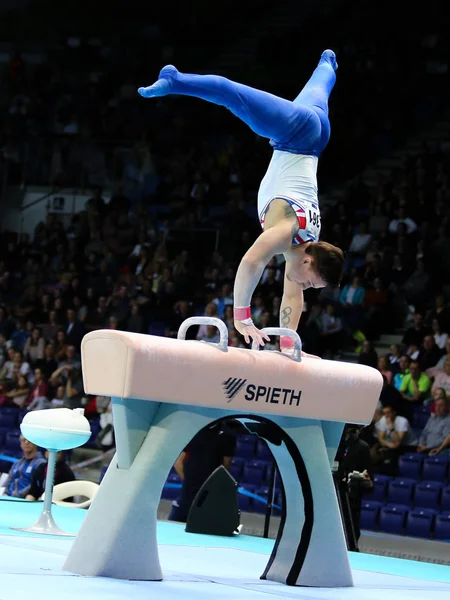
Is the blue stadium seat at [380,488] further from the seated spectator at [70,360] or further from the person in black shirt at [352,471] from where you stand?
the seated spectator at [70,360]

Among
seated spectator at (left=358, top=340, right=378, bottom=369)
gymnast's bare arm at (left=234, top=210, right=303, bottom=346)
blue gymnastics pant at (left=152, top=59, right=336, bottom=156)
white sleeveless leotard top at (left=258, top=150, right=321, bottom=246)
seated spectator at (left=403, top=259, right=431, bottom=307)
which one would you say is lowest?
seated spectator at (left=358, top=340, right=378, bottom=369)

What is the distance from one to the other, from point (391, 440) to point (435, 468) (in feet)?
2.33

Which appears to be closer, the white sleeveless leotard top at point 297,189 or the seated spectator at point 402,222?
the white sleeveless leotard top at point 297,189

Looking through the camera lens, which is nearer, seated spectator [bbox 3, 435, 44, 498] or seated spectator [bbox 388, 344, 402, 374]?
seated spectator [bbox 3, 435, 44, 498]

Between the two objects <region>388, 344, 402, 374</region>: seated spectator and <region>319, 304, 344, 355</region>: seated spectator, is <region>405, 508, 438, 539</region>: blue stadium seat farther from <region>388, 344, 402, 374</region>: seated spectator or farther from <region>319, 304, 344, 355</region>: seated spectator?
<region>319, 304, 344, 355</region>: seated spectator

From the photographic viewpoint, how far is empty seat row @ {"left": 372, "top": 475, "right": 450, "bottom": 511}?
8898 mm

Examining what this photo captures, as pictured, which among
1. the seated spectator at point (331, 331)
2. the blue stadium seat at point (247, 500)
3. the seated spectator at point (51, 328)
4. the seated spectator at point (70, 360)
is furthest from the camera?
the seated spectator at point (51, 328)

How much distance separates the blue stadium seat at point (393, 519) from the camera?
8828 millimetres

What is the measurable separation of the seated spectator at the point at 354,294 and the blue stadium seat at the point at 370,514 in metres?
3.59

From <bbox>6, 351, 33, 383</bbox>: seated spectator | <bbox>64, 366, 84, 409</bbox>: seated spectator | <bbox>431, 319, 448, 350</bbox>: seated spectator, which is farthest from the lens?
<bbox>6, 351, 33, 383</bbox>: seated spectator

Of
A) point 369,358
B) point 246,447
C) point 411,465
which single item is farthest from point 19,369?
point 411,465

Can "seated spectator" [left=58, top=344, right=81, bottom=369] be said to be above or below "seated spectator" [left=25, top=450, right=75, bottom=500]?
above

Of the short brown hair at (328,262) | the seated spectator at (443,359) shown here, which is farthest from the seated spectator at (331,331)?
the short brown hair at (328,262)

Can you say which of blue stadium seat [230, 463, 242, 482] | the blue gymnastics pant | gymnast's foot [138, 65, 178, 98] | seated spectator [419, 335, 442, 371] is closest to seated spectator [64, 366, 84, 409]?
blue stadium seat [230, 463, 242, 482]
